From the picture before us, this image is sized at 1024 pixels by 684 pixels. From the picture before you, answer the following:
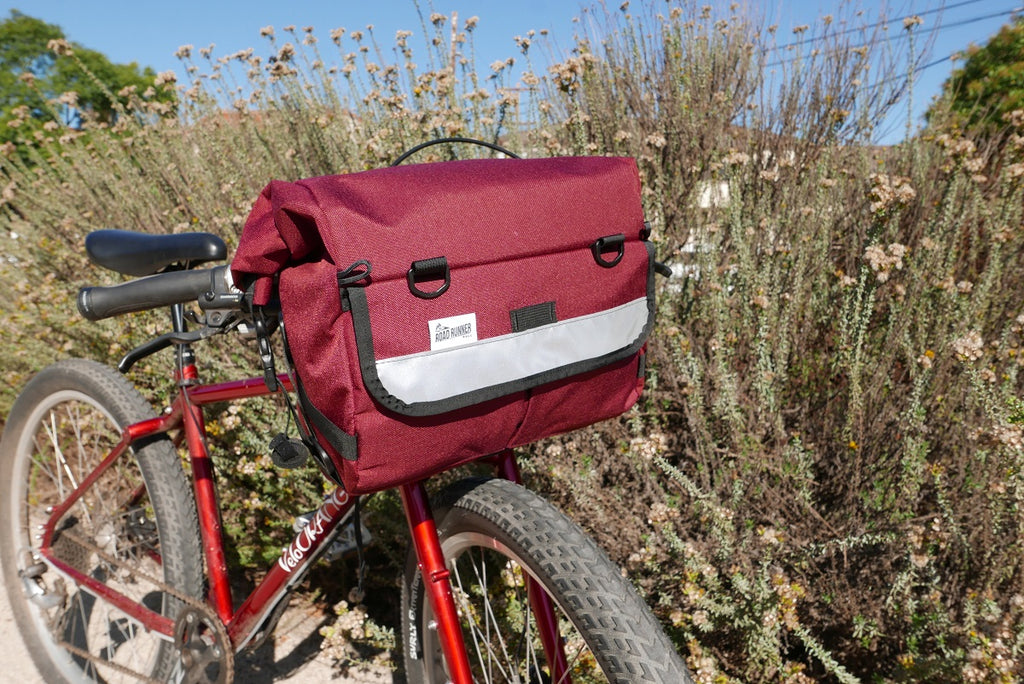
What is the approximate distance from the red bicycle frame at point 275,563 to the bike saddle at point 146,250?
0.32 m

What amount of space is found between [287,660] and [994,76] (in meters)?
5.96

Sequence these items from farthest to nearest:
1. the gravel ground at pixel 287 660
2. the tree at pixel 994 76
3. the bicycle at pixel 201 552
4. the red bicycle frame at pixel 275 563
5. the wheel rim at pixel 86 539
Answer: the tree at pixel 994 76 → the gravel ground at pixel 287 660 → the wheel rim at pixel 86 539 → the red bicycle frame at pixel 275 563 → the bicycle at pixel 201 552

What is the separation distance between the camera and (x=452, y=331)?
A: 1.12 m

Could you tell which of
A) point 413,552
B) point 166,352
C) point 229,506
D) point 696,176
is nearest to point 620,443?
point 413,552

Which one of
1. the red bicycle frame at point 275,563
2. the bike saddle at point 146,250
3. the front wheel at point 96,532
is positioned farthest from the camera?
the front wheel at point 96,532

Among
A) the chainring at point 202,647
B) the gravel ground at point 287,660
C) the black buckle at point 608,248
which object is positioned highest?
the black buckle at point 608,248

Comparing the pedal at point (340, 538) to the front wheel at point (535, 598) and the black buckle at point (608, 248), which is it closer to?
the front wheel at point (535, 598)

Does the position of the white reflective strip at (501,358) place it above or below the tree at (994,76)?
above

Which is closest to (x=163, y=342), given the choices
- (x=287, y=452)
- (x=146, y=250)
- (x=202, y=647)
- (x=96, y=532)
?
(x=146, y=250)

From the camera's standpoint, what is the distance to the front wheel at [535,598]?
3.53 ft

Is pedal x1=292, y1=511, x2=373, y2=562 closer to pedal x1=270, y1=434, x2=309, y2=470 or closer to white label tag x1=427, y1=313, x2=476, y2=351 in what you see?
pedal x1=270, y1=434, x2=309, y2=470

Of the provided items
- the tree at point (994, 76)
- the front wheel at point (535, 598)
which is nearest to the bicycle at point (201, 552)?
the front wheel at point (535, 598)

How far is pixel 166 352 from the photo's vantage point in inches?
113

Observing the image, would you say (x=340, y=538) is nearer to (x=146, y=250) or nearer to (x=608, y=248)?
(x=146, y=250)
